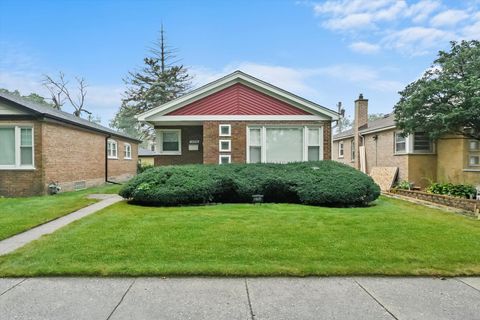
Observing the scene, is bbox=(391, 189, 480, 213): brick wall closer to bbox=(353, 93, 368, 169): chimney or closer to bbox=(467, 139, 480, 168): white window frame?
bbox=(467, 139, 480, 168): white window frame

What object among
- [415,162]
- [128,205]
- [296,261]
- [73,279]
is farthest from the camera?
[415,162]

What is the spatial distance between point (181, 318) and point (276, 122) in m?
11.6

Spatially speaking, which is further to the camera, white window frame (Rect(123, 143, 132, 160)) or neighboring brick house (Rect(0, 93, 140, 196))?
white window frame (Rect(123, 143, 132, 160))

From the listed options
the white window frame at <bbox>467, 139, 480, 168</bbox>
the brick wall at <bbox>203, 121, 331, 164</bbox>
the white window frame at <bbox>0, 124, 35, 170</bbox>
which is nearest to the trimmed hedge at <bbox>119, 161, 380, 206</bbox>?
the brick wall at <bbox>203, 121, 331, 164</bbox>

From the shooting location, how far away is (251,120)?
45.8 feet

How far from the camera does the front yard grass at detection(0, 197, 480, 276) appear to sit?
4.46m

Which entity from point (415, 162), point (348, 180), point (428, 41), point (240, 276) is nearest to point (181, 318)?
point (240, 276)

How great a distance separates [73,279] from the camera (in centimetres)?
416

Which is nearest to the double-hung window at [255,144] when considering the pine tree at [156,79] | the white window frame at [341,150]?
the white window frame at [341,150]

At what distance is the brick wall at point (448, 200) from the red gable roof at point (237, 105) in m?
5.96

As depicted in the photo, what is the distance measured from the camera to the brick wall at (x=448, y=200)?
33.2ft

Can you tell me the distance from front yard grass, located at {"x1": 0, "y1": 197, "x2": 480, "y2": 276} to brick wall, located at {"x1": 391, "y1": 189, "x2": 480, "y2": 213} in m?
2.40

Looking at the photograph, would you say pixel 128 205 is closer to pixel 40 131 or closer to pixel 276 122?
pixel 40 131

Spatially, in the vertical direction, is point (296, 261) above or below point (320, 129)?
below
